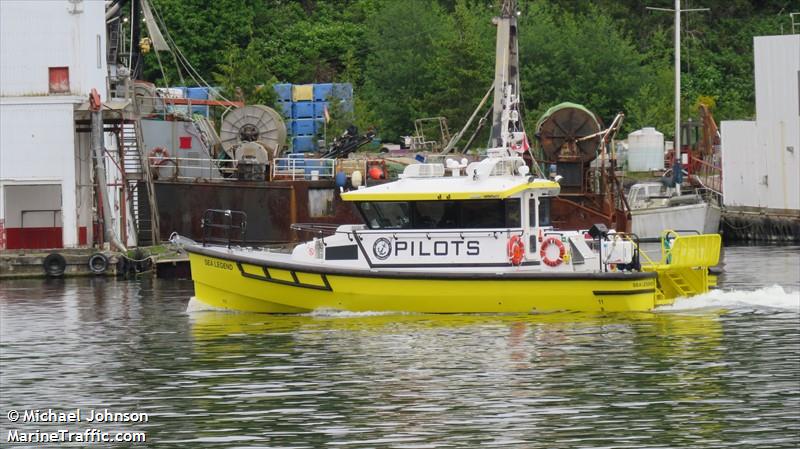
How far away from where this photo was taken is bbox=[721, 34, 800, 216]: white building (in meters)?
57.6

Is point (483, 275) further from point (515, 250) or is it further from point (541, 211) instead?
point (541, 211)

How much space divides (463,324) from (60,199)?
24.2 metres

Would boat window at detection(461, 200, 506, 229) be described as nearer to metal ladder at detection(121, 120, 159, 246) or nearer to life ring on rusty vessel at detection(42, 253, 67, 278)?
life ring on rusty vessel at detection(42, 253, 67, 278)

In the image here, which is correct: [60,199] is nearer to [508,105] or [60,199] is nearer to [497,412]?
[508,105]

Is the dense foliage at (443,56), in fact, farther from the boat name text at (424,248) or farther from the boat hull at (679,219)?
the boat name text at (424,248)

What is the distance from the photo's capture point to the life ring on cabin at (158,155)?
53.8m

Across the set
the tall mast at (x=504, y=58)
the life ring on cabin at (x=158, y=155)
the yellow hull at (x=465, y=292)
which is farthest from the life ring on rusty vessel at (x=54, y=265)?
the yellow hull at (x=465, y=292)

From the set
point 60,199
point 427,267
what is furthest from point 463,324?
point 60,199

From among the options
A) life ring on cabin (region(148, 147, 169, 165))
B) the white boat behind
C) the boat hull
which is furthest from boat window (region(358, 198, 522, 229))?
the boat hull

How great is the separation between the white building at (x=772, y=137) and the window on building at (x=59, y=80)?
24.0m

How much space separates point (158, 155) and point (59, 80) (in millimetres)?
5935

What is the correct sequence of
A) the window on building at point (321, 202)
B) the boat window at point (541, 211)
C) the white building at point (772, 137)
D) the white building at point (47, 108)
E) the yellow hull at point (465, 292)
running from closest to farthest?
the yellow hull at point (465, 292) < the boat window at point (541, 211) < the white building at point (47, 108) < the window on building at point (321, 202) < the white building at point (772, 137)

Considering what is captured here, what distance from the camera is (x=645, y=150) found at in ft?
223

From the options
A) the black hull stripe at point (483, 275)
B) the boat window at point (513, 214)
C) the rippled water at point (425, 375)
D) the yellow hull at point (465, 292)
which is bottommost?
the rippled water at point (425, 375)
